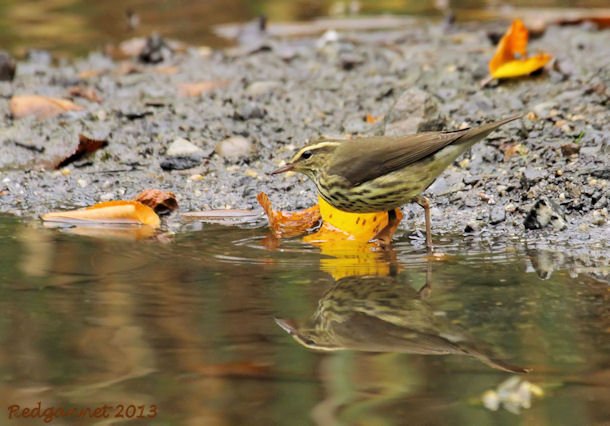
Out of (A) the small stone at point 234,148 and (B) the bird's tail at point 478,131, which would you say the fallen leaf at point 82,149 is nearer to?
(A) the small stone at point 234,148

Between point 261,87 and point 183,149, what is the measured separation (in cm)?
171

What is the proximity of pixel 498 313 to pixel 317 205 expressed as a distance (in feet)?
7.56

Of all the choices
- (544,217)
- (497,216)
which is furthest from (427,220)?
(544,217)

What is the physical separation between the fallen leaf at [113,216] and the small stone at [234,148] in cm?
133

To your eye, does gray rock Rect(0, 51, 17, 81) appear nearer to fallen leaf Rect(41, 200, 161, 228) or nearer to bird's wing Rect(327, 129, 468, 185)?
fallen leaf Rect(41, 200, 161, 228)

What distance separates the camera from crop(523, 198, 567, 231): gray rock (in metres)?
5.78

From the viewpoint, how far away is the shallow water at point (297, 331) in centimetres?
348

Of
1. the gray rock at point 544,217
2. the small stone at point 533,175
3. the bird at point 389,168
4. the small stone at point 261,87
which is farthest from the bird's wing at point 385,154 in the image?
the small stone at point 261,87

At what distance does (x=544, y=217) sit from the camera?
579 cm

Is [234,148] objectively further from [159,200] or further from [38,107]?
[38,107]

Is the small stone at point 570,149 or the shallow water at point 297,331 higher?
the small stone at point 570,149

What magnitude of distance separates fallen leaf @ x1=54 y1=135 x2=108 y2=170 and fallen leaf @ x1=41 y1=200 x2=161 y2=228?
1.31 metres

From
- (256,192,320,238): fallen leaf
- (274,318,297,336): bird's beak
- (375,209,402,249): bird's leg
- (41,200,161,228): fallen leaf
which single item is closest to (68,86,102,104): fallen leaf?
(41,200,161,228): fallen leaf

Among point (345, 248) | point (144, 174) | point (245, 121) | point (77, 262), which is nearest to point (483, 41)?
point (245, 121)
